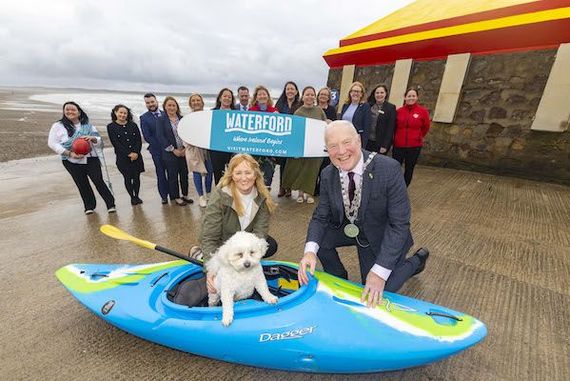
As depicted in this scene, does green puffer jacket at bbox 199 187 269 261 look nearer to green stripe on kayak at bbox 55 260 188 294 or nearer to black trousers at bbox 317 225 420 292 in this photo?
green stripe on kayak at bbox 55 260 188 294

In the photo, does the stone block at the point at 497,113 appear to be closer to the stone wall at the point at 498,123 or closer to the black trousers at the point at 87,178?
the stone wall at the point at 498,123

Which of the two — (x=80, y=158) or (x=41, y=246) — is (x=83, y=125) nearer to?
(x=80, y=158)

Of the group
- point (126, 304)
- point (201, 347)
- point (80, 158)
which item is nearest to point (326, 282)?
point (201, 347)

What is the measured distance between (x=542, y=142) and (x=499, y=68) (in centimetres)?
194

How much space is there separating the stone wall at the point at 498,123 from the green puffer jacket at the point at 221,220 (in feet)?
22.7

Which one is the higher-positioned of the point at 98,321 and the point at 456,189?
the point at 456,189

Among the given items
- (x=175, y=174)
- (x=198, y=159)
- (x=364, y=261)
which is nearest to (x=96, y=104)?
(x=175, y=174)

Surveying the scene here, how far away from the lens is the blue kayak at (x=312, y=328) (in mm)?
1658

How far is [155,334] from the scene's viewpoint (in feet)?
6.14

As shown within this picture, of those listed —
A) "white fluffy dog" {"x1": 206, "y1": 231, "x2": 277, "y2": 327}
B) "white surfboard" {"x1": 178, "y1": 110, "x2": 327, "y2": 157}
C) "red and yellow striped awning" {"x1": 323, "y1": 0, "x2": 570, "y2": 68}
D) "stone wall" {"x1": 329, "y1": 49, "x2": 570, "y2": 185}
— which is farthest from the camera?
"stone wall" {"x1": 329, "y1": 49, "x2": 570, "y2": 185}

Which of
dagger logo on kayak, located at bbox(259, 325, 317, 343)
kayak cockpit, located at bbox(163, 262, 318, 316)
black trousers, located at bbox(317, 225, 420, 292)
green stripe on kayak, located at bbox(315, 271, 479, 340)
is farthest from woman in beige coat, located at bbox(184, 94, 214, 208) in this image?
green stripe on kayak, located at bbox(315, 271, 479, 340)

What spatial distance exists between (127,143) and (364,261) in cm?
416

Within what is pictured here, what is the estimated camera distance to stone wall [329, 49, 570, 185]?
6012mm

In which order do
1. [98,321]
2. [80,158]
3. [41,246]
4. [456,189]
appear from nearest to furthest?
[98,321] → [41,246] → [80,158] → [456,189]
